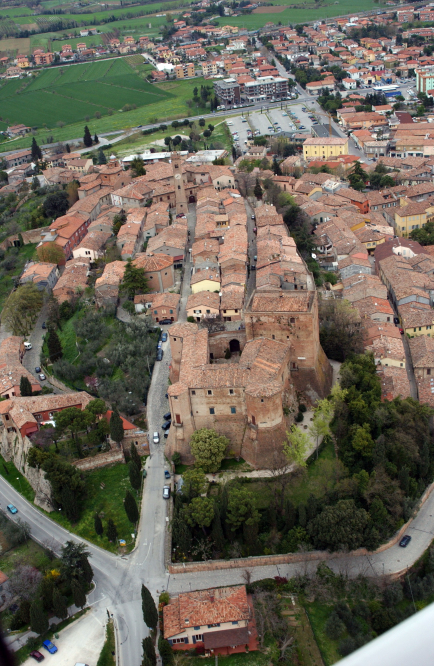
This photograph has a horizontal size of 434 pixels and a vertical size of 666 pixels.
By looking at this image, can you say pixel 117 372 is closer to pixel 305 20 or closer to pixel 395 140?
pixel 395 140

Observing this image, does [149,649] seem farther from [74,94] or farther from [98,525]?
[74,94]

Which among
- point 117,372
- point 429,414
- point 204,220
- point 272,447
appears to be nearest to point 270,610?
point 272,447

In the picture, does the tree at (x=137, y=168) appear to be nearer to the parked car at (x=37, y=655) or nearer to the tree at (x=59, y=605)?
the tree at (x=59, y=605)

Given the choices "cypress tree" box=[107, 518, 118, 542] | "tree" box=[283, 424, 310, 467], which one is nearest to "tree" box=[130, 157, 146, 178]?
"tree" box=[283, 424, 310, 467]

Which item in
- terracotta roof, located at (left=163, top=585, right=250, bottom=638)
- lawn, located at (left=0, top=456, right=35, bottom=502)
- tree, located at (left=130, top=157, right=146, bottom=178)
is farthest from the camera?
tree, located at (left=130, top=157, right=146, bottom=178)

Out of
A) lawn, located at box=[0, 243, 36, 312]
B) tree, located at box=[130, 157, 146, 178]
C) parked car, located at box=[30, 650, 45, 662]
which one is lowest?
lawn, located at box=[0, 243, 36, 312]

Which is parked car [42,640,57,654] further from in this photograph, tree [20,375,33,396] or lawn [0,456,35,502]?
tree [20,375,33,396]

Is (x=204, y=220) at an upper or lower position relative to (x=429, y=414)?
upper
